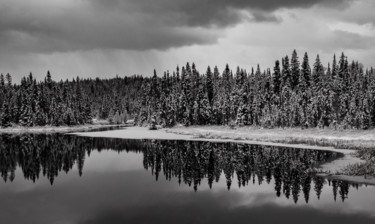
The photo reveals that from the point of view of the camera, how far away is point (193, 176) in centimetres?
3619

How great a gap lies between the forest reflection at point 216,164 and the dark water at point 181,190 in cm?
10

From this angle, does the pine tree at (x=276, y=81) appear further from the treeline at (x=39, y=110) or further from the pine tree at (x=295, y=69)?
the treeline at (x=39, y=110)

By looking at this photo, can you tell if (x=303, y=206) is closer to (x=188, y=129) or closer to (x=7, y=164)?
(x=7, y=164)

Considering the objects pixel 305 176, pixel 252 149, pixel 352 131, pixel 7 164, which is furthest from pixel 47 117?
pixel 305 176

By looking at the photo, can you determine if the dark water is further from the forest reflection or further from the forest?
the forest

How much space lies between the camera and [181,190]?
30.2 meters

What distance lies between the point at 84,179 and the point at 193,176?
36.8 ft

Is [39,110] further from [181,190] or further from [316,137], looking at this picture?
[181,190]

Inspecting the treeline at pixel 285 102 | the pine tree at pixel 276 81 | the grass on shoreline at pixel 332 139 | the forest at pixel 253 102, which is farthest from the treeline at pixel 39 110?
the pine tree at pixel 276 81

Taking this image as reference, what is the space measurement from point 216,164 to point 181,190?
12.9 meters

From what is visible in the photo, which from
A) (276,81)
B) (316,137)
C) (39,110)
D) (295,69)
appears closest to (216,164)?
(316,137)

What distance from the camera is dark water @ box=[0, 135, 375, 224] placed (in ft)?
74.5

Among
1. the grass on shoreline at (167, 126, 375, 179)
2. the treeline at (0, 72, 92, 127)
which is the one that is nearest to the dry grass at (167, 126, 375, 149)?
the grass on shoreline at (167, 126, 375, 179)

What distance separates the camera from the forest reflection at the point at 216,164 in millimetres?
31906
